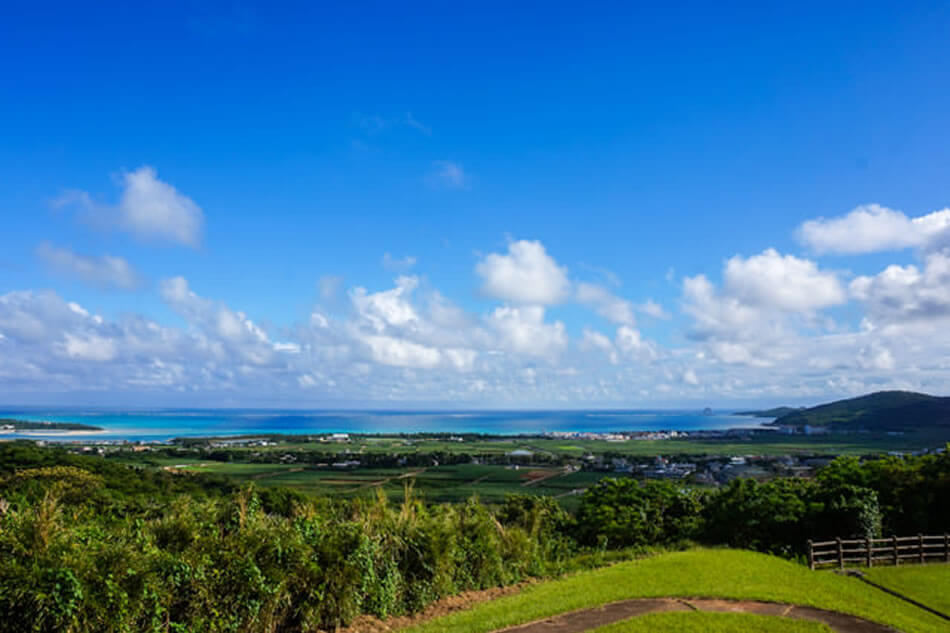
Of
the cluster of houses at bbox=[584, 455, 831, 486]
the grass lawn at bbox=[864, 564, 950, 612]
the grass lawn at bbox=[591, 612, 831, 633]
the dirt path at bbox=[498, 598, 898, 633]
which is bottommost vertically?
the cluster of houses at bbox=[584, 455, 831, 486]

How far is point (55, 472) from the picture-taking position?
26188 mm

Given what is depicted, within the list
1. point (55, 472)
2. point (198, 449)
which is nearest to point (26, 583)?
point (55, 472)

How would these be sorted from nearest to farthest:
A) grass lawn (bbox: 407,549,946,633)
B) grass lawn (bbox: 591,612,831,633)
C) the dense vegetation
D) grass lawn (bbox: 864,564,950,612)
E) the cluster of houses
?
the dense vegetation < grass lawn (bbox: 591,612,831,633) < grass lawn (bbox: 407,549,946,633) < grass lawn (bbox: 864,564,950,612) < the cluster of houses

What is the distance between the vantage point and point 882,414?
400 ft

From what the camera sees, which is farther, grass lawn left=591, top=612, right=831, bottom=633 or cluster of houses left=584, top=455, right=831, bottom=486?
cluster of houses left=584, top=455, right=831, bottom=486

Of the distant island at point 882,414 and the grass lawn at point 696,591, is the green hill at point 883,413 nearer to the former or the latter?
the distant island at point 882,414

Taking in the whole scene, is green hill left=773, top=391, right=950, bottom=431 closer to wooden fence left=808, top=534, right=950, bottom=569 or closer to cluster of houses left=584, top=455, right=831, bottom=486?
cluster of houses left=584, top=455, right=831, bottom=486

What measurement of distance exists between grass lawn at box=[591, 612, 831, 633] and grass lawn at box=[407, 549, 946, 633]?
1.37 metres

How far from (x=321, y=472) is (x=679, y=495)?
2036 inches

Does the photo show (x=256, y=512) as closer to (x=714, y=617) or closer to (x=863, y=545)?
(x=714, y=617)

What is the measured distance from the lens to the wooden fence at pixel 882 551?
53.1 ft

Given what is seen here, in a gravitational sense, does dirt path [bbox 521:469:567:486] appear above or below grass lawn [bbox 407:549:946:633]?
below

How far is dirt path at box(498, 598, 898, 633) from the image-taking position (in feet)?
30.3

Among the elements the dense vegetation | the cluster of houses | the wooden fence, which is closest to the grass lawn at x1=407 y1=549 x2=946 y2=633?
the dense vegetation
